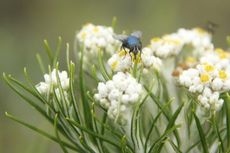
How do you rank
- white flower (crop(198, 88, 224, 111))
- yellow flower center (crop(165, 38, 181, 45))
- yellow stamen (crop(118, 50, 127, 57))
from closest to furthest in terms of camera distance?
white flower (crop(198, 88, 224, 111))
yellow stamen (crop(118, 50, 127, 57))
yellow flower center (crop(165, 38, 181, 45))

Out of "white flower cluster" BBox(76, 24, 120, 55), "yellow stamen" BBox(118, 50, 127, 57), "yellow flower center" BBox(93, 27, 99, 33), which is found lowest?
"yellow stamen" BBox(118, 50, 127, 57)

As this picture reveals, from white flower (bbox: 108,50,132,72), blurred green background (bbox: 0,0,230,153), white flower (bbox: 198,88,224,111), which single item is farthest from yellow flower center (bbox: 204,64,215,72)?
blurred green background (bbox: 0,0,230,153)

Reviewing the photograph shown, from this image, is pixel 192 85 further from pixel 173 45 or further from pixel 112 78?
pixel 173 45

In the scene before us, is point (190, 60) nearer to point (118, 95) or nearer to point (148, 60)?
point (148, 60)

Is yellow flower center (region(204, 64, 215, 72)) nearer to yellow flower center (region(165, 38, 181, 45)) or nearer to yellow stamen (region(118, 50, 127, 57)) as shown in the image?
yellow stamen (region(118, 50, 127, 57))

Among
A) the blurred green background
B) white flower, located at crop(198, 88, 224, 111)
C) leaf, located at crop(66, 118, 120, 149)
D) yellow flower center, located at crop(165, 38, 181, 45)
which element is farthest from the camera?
the blurred green background

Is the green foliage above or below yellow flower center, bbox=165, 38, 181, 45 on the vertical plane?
below

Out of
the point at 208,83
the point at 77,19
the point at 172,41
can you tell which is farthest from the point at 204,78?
the point at 77,19
